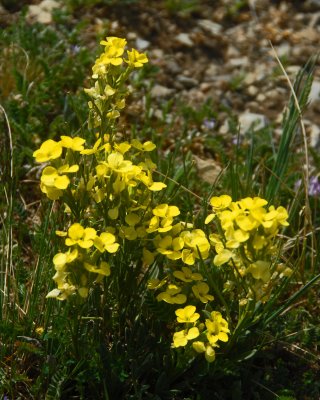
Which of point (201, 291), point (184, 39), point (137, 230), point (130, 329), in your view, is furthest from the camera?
point (184, 39)

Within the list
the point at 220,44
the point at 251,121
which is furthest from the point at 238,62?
the point at 251,121

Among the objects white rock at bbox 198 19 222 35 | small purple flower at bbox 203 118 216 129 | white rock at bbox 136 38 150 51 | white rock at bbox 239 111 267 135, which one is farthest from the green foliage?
white rock at bbox 198 19 222 35

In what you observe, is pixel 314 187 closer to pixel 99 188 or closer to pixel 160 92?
pixel 160 92

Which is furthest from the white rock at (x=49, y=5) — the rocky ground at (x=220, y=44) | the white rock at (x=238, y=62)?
the white rock at (x=238, y=62)

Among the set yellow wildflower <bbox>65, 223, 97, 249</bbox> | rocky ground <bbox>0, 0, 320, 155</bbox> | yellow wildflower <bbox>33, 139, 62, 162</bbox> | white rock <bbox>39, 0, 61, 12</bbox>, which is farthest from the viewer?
white rock <bbox>39, 0, 61, 12</bbox>

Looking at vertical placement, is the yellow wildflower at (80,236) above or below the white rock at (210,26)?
above

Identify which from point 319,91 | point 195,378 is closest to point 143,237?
point 195,378

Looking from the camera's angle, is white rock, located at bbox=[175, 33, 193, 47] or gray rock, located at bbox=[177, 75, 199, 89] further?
white rock, located at bbox=[175, 33, 193, 47]

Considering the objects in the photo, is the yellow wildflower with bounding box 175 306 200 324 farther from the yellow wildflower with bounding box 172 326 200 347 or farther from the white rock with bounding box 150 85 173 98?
the white rock with bounding box 150 85 173 98

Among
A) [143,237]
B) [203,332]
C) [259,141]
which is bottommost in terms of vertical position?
[259,141]

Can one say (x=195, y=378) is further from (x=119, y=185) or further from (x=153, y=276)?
(x=119, y=185)

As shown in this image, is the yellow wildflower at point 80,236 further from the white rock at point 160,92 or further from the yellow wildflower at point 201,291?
the white rock at point 160,92
